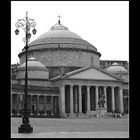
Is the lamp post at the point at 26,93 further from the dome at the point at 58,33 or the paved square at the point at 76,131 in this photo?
the dome at the point at 58,33

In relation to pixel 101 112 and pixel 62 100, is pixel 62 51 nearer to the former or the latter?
pixel 62 100

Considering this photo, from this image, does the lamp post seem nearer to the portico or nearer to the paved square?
the paved square

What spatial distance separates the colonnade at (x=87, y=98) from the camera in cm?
7150

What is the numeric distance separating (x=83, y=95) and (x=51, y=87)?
313 inches

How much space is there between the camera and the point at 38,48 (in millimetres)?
86938

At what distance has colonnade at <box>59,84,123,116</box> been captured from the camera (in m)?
71.5

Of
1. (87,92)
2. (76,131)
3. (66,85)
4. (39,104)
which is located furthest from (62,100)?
(76,131)

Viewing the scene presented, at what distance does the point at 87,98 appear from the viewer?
7219 cm

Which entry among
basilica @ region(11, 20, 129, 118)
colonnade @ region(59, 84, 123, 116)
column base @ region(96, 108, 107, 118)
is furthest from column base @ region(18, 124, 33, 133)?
colonnade @ region(59, 84, 123, 116)

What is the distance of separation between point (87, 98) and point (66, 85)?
200 inches

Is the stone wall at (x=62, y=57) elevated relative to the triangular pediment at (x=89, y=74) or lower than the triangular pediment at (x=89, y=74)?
elevated

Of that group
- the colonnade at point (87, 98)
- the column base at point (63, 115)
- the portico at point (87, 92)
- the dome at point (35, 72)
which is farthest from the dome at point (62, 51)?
the column base at point (63, 115)
